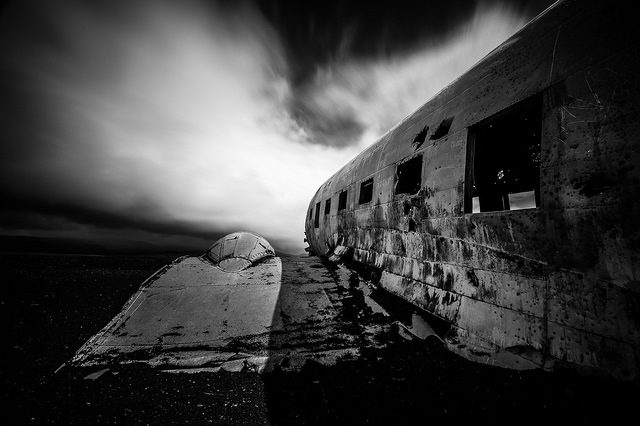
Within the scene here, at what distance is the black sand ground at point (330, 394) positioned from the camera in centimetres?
228

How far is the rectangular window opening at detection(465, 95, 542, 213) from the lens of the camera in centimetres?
395

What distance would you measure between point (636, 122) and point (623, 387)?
2.38m

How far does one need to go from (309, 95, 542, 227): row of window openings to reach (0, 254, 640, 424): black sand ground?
2314 mm

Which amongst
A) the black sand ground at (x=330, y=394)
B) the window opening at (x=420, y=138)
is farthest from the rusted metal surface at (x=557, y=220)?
the window opening at (x=420, y=138)

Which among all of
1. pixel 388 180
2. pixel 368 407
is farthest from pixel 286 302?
pixel 388 180

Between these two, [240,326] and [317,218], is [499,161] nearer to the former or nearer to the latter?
[240,326]

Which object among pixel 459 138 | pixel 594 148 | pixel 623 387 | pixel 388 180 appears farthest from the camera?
pixel 388 180

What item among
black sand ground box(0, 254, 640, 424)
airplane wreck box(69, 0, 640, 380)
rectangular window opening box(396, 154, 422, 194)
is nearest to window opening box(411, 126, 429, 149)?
airplane wreck box(69, 0, 640, 380)

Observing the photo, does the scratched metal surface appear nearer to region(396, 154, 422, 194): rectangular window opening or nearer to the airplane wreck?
the airplane wreck

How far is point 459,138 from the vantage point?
4.28 meters

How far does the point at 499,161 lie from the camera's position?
5965 millimetres

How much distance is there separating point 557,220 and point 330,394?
11.3 feet

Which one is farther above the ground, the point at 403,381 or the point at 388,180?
the point at 388,180

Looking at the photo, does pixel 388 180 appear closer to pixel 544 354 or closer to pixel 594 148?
pixel 594 148
